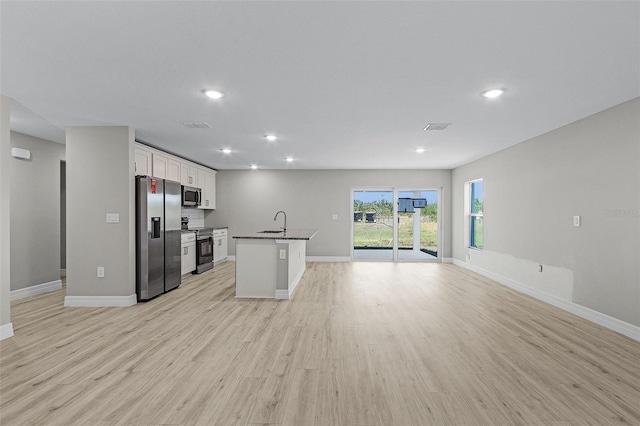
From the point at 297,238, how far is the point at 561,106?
3.59m

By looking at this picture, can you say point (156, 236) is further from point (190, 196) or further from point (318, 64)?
point (318, 64)

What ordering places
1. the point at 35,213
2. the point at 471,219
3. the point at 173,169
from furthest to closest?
the point at 471,219 → the point at 173,169 → the point at 35,213

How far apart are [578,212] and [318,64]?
3821 mm

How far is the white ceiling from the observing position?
1.87 m

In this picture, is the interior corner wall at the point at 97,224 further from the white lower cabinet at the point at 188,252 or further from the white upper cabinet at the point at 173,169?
the white lower cabinet at the point at 188,252

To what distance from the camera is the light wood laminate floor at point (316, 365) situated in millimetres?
1958

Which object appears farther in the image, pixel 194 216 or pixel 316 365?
pixel 194 216

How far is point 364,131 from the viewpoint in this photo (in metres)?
4.48

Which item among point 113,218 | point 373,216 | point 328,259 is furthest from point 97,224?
point 373,216

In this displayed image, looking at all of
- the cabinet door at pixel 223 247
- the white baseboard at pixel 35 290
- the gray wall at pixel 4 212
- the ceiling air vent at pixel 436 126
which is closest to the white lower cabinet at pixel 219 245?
the cabinet door at pixel 223 247

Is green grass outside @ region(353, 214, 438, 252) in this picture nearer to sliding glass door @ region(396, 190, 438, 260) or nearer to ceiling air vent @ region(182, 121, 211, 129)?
sliding glass door @ region(396, 190, 438, 260)

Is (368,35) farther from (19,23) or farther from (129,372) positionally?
(129,372)

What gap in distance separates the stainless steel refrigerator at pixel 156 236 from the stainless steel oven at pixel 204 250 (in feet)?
3.97

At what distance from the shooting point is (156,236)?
15.2ft
